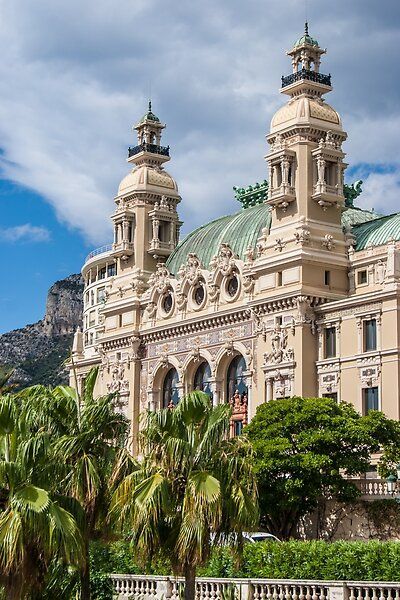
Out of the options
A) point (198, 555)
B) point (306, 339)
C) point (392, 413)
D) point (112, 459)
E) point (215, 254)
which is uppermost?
point (215, 254)

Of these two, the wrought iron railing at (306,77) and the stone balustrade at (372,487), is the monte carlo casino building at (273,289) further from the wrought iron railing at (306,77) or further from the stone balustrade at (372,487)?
the stone balustrade at (372,487)

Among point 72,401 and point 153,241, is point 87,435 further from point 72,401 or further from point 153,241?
point 153,241

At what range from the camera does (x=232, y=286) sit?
85.3 metres

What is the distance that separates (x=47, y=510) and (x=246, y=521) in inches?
251

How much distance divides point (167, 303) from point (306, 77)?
21.7 m

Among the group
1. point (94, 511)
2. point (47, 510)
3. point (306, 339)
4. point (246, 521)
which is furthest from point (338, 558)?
point (306, 339)

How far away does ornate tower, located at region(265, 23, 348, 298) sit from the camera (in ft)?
258

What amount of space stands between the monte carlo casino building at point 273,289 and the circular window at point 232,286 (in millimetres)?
98

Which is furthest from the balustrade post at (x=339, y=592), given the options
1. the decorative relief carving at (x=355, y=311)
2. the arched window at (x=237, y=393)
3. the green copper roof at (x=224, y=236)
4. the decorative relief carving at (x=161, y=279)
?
the decorative relief carving at (x=161, y=279)

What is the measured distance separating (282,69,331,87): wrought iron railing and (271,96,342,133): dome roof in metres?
1.68

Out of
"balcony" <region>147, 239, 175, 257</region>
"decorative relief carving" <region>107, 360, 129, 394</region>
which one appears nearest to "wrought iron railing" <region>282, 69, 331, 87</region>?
"balcony" <region>147, 239, 175, 257</region>

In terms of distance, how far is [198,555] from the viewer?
33.7 metres

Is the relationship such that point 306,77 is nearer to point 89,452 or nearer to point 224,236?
point 224,236

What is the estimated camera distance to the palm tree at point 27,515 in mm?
31562
